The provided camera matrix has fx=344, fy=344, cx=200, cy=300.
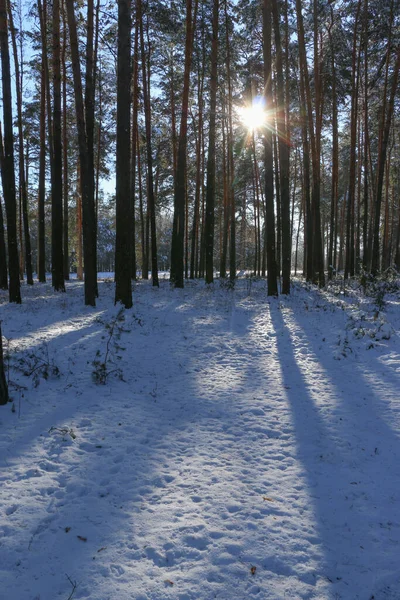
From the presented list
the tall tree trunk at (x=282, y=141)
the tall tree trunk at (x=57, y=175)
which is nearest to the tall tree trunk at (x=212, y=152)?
the tall tree trunk at (x=282, y=141)

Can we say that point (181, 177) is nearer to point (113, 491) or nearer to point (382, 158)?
point (382, 158)

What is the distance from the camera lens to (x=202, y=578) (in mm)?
2107

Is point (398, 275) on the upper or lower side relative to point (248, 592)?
upper

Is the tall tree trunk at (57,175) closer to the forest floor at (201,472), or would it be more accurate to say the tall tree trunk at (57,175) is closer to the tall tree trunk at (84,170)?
the tall tree trunk at (84,170)

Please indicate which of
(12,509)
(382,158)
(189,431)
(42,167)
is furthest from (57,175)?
(382,158)

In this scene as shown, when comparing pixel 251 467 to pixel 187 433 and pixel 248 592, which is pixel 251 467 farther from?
pixel 248 592

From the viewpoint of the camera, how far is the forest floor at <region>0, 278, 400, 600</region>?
2.13m

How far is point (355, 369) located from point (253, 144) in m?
17.9

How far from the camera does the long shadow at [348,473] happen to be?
87.9 inches

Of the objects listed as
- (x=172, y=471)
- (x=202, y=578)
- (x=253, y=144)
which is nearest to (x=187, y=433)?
(x=172, y=471)

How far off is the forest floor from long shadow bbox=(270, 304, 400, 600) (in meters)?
0.01

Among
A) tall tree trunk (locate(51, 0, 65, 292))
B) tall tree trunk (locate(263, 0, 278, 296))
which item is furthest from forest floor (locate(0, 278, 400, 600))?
tall tree trunk (locate(51, 0, 65, 292))

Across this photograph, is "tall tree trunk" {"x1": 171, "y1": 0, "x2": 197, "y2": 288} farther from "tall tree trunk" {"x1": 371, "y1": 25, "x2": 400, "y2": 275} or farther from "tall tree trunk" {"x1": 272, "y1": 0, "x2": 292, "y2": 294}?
"tall tree trunk" {"x1": 371, "y1": 25, "x2": 400, "y2": 275}

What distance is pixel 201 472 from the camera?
3141mm
